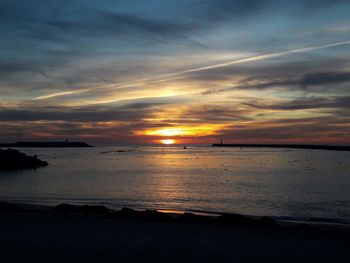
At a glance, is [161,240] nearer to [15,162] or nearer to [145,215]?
[145,215]

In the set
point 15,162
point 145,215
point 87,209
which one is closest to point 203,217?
point 145,215

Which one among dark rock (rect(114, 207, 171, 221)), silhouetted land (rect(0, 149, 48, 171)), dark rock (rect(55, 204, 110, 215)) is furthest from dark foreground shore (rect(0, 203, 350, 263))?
silhouetted land (rect(0, 149, 48, 171))

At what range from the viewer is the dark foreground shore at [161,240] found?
927 cm

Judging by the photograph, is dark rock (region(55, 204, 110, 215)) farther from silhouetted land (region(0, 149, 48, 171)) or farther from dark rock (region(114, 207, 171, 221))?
silhouetted land (region(0, 149, 48, 171))

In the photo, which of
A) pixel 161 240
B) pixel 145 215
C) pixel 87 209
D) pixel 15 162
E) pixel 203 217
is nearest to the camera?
pixel 161 240

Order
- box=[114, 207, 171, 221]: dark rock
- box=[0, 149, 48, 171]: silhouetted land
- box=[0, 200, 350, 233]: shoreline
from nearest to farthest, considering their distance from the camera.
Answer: box=[0, 200, 350, 233]: shoreline, box=[114, 207, 171, 221]: dark rock, box=[0, 149, 48, 171]: silhouetted land

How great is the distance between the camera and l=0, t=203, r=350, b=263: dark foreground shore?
9.27 metres

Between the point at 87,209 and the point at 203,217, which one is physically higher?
the point at 203,217

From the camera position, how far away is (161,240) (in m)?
11.1

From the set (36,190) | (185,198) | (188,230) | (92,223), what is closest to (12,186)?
(36,190)

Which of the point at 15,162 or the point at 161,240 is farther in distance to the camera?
the point at 15,162

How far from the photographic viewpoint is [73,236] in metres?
11.5

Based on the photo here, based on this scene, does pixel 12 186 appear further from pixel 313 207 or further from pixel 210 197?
pixel 313 207

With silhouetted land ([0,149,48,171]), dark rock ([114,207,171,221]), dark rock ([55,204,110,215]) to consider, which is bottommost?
dark rock ([55,204,110,215])
